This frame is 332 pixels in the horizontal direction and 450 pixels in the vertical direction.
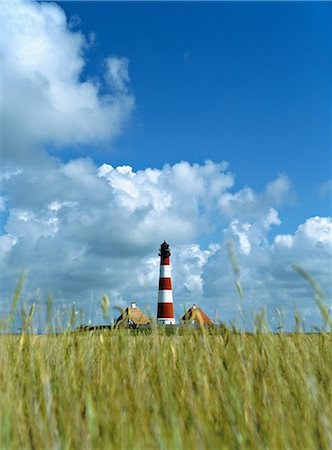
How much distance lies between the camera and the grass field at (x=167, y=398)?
2.12 m

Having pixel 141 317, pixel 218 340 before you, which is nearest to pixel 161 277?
pixel 141 317

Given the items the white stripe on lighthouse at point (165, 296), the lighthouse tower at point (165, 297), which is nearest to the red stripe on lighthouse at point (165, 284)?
the lighthouse tower at point (165, 297)

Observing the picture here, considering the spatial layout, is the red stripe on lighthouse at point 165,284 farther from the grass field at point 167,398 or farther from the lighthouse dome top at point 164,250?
the grass field at point 167,398

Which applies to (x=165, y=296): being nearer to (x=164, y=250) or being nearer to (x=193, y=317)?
(x=164, y=250)

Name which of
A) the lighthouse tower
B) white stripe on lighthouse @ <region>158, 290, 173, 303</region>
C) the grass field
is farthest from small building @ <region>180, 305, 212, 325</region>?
white stripe on lighthouse @ <region>158, 290, 173, 303</region>

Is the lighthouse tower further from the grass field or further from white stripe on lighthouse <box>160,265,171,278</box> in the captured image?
the grass field

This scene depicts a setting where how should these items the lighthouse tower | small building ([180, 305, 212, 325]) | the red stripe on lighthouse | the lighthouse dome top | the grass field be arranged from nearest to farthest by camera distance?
the grass field → small building ([180, 305, 212, 325]) → the lighthouse tower → the red stripe on lighthouse → the lighthouse dome top

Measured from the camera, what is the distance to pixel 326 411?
2.31 m

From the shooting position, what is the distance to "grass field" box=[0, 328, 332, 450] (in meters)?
2.12

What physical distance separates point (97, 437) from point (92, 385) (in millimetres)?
974

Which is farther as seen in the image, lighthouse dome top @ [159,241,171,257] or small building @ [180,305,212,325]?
lighthouse dome top @ [159,241,171,257]

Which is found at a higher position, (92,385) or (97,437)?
(92,385)

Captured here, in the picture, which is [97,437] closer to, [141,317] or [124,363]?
[124,363]

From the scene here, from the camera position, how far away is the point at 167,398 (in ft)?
7.58
